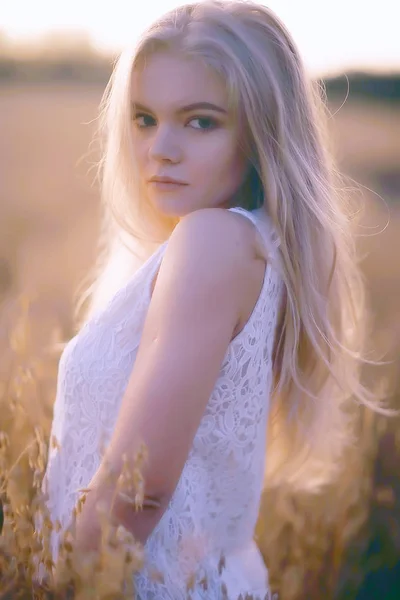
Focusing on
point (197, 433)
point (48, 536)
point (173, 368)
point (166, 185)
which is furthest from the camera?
point (166, 185)

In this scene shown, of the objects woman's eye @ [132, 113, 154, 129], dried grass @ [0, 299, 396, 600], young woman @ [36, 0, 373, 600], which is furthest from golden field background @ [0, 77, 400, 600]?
woman's eye @ [132, 113, 154, 129]

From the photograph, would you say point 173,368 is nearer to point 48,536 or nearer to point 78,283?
point 48,536

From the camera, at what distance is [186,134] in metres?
1.38

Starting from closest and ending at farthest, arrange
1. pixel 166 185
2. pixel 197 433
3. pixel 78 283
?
pixel 197 433
pixel 166 185
pixel 78 283

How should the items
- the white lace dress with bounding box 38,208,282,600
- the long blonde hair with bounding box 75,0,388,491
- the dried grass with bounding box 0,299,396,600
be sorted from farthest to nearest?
1. the long blonde hair with bounding box 75,0,388,491
2. the white lace dress with bounding box 38,208,282,600
3. the dried grass with bounding box 0,299,396,600

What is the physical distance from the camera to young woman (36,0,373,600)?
116cm

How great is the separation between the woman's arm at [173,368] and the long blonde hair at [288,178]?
242mm

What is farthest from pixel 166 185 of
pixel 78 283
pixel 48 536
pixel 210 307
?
pixel 78 283

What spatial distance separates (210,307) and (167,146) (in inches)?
15.1

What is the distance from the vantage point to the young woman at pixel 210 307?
1.16 metres

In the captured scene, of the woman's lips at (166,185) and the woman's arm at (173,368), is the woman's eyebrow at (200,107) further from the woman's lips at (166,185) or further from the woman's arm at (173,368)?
the woman's arm at (173,368)

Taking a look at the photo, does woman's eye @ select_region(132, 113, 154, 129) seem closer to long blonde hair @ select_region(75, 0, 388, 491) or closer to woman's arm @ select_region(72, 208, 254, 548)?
long blonde hair @ select_region(75, 0, 388, 491)

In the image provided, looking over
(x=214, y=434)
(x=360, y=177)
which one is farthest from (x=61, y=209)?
(x=214, y=434)

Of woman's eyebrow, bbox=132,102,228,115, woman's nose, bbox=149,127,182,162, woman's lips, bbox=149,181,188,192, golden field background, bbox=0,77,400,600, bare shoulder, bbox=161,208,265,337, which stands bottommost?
golden field background, bbox=0,77,400,600
